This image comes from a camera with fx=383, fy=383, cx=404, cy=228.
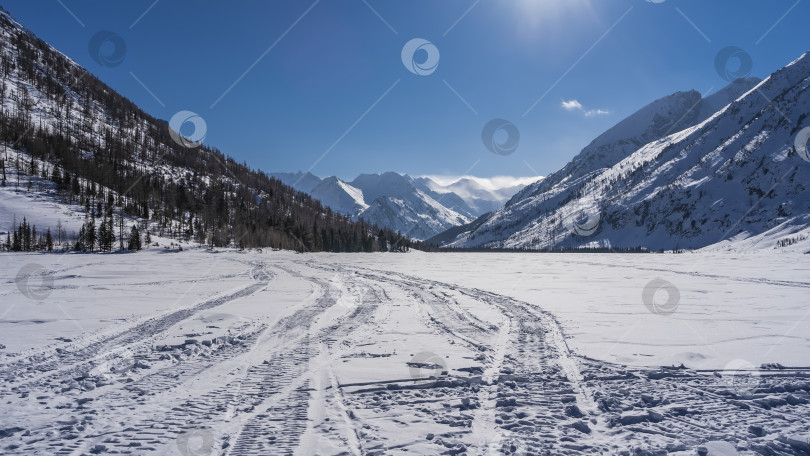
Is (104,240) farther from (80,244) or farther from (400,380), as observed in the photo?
(400,380)

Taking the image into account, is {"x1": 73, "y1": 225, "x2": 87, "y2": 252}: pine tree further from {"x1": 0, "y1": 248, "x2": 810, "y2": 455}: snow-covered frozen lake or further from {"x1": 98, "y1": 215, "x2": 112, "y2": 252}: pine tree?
{"x1": 0, "y1": 248, "x2": 810, "y2": 455}: snow-covered frozen lake

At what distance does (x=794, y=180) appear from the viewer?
167500 mm

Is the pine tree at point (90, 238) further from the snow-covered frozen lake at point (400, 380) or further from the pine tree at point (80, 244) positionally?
the snow-covered frozen lake at point (400, 380)

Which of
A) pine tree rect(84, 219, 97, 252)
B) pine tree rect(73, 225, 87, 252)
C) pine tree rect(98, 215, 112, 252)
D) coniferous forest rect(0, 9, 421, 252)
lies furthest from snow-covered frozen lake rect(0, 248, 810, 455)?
coniferous forest rect(0, 9, 421, 252)

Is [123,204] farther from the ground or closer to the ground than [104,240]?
farther from the ground

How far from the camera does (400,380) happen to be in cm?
690

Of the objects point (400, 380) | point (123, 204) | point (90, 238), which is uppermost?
point (123, 204)

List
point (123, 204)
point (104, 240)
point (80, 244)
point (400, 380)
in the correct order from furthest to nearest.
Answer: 1. point (123, 204)
2. point (104, 240)
3. point (80, 244)
4. point (400, 380)

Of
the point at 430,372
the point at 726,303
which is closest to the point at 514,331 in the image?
the point at 430,372

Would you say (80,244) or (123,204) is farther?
(123,204)

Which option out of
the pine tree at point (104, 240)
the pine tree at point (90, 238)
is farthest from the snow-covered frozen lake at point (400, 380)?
the pine tree at point (90, 238)

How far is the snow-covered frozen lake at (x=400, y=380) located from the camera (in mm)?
4816

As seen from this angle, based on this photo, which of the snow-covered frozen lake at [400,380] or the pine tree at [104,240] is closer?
the snow-covered frozen lake at [400,380]

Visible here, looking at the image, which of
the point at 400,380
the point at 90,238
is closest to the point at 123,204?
the point at 90,238
